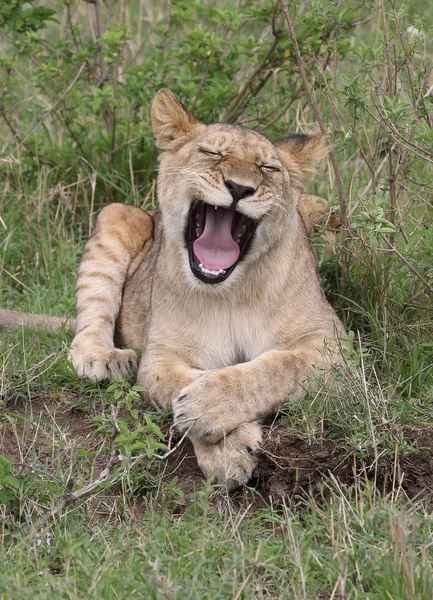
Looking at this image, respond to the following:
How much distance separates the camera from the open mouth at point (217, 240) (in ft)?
13.8

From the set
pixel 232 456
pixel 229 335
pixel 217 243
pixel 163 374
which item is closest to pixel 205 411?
pixel 232 456

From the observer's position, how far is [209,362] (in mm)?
4391

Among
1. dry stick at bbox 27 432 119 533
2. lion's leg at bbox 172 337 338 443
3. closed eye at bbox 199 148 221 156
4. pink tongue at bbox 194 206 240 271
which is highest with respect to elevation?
closed eye at bbox 199 148 221 156

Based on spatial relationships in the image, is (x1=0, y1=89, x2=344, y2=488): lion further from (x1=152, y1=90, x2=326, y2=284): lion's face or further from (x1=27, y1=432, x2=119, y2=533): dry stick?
(x1=27, y1=432, x2=119, y2=533): dry stick

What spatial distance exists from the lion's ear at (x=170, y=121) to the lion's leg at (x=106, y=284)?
0.95m

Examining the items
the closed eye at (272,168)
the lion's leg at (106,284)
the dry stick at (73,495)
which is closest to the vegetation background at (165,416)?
the dry stick at (73,495)

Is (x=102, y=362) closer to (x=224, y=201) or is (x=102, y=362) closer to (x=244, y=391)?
(x=244, y=391)

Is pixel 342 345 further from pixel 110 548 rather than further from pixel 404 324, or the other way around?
pixel 110 548

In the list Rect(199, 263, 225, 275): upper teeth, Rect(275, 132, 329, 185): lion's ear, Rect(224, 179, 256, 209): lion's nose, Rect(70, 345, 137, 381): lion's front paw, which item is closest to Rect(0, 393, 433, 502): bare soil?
Rect(70, 345, 137, 381): lion's front paw

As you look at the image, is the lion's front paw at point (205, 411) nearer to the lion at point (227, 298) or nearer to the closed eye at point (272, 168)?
the lion at point (227, 298)

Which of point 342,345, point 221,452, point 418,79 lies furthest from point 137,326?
point 418,79

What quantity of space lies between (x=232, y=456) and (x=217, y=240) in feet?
3.09

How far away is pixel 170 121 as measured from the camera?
14.9ft

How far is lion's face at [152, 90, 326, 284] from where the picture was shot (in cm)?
407
